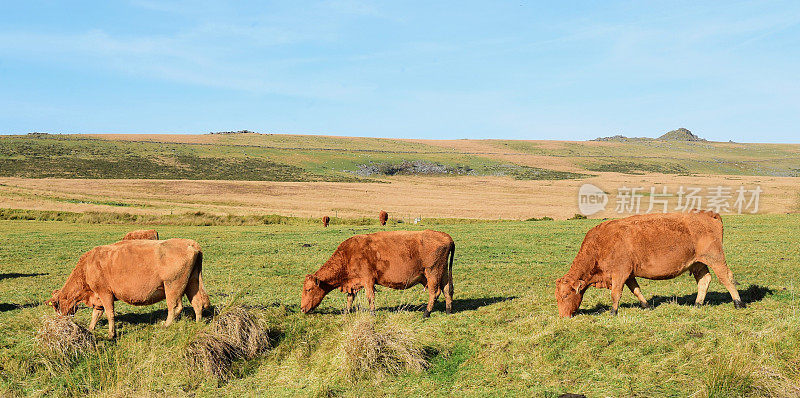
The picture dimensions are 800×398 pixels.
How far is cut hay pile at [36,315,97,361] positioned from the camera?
1023 cm

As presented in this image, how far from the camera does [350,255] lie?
12.5 metres

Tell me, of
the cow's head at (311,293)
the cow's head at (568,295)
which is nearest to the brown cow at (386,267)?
the cow's head at (311,293)

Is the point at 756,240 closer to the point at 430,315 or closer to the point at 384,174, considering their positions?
the point at 430,315

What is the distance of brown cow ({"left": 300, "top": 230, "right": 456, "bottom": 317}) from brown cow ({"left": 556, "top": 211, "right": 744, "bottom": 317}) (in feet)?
8.58

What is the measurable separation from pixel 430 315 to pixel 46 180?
90167 millimetres

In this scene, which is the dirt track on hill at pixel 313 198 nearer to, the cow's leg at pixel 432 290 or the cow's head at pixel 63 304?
the cow's leg at pixel 432 290

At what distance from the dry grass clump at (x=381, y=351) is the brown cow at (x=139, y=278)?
362 centimetres

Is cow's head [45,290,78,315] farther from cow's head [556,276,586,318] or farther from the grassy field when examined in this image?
cow's head [556,276,586,318]

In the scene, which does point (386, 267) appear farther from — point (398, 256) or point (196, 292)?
point (196, 292)

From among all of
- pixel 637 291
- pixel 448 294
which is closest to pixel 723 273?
pixel 637 291

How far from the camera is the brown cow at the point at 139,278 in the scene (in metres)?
11.2

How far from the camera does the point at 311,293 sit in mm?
12281

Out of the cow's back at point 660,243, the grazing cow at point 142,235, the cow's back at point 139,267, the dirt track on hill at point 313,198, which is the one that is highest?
the cow's back at point 660,243

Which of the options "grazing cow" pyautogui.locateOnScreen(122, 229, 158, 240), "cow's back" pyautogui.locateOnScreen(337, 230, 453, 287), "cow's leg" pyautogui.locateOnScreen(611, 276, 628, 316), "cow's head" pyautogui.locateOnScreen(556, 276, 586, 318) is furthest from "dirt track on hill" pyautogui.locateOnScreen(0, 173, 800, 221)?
"cow's leg" pyautogui.locateOnScreen(611, 276, 628, 316)
